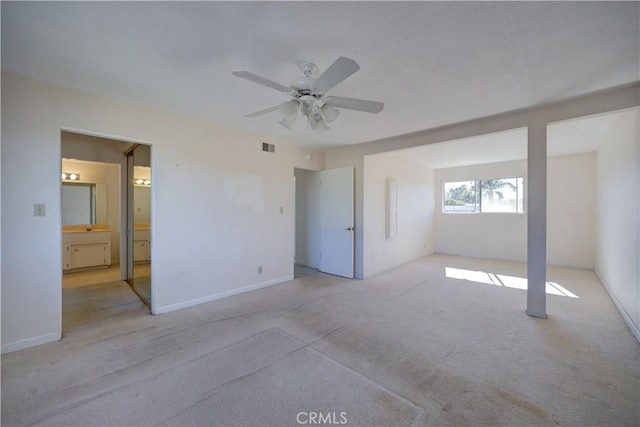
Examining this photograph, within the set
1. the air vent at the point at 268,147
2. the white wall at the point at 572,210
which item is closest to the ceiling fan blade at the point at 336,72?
the air vent at the point at 268,147

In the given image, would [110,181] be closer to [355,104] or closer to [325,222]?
[325,222]

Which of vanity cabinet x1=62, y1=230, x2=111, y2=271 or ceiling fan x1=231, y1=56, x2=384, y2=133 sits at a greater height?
ceiling fan x1=231, y1=56, x2=384, y2=133

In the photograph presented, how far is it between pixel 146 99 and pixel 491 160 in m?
6.96

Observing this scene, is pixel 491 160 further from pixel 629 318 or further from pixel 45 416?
pixel 45 416

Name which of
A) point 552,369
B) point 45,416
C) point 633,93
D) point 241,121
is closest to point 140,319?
point 45,416

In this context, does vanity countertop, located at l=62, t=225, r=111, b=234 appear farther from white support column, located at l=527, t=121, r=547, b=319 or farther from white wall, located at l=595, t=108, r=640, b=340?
white wall, located at l=595, t=108, r=640, b=340

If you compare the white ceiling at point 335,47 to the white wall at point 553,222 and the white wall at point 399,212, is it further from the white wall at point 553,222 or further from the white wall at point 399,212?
the white wall at point 553,222

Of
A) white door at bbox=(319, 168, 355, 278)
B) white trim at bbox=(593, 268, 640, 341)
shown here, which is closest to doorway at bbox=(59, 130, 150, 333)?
white door at bbox=(319, 168, 355, 278)

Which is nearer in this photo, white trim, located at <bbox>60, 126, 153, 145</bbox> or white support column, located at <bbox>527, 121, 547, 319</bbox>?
white trim, located at <bbox>60, 126, 153, 145</bbox>

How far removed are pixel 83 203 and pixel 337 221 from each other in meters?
5.28

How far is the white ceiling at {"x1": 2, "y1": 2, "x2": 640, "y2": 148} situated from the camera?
1.60 meters

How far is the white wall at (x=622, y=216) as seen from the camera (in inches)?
109

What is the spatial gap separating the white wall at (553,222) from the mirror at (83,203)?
28.7 feet

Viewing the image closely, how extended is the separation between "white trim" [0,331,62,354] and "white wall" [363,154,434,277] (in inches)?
164
